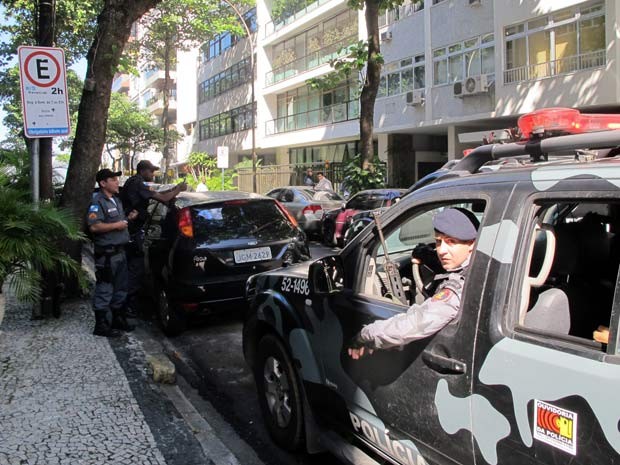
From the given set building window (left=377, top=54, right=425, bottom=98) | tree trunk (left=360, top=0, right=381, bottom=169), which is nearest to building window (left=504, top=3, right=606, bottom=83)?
building window (left=377, top=54, right=425, bottom=98)

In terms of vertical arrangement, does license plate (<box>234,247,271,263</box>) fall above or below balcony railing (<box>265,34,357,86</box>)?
below

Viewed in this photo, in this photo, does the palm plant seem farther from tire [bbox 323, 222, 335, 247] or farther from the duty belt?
tire [bbox 323, 222, 335, 247]

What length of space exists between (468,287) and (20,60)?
5.47 meters

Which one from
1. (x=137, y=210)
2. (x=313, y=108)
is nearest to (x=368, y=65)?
(x=137, y=210)

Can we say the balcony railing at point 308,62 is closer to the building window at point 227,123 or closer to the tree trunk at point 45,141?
the building window at point 227,123

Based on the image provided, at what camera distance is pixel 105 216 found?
18.8ft

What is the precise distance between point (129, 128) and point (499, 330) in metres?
45.9

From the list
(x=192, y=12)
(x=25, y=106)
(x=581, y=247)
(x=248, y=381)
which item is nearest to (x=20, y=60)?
(x=25, y=106)

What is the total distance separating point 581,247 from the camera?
245 centimetres

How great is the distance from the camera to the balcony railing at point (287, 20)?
27859mm

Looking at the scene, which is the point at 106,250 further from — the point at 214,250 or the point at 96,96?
the point at 96,96

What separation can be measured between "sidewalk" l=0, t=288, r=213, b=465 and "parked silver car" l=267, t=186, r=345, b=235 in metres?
9.08

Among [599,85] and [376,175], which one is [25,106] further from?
[599,85]

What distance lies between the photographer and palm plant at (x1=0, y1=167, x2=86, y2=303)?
4.32m
